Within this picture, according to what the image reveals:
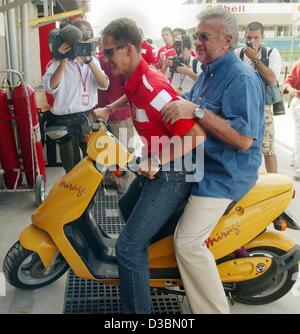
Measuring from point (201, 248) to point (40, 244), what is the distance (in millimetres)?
947

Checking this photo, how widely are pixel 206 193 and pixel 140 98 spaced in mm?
576

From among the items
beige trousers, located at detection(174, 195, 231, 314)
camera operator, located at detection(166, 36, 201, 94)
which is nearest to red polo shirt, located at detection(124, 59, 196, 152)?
beige trousers, located at detection(174, 195, 231, 314)

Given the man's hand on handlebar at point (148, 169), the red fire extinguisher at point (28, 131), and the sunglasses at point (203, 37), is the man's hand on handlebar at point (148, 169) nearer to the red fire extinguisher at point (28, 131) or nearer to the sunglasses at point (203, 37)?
the sunglasses at point (203, 37)

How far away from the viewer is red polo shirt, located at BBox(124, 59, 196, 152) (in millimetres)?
1906

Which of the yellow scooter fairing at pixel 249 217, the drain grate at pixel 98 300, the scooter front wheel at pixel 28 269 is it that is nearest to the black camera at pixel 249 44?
the yellow scooter fairing at pixel 249 217

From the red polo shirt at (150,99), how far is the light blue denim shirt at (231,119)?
207mm

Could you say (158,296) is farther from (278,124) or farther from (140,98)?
(278,124)

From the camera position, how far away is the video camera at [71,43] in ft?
10.8

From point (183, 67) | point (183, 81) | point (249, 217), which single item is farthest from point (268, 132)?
point (249, 217)

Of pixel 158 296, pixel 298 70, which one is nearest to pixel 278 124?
pixel 298 70

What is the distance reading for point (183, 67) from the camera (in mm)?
4613

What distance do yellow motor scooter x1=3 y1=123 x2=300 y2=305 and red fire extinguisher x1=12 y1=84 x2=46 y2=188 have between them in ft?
5.52

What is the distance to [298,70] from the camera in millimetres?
4914
